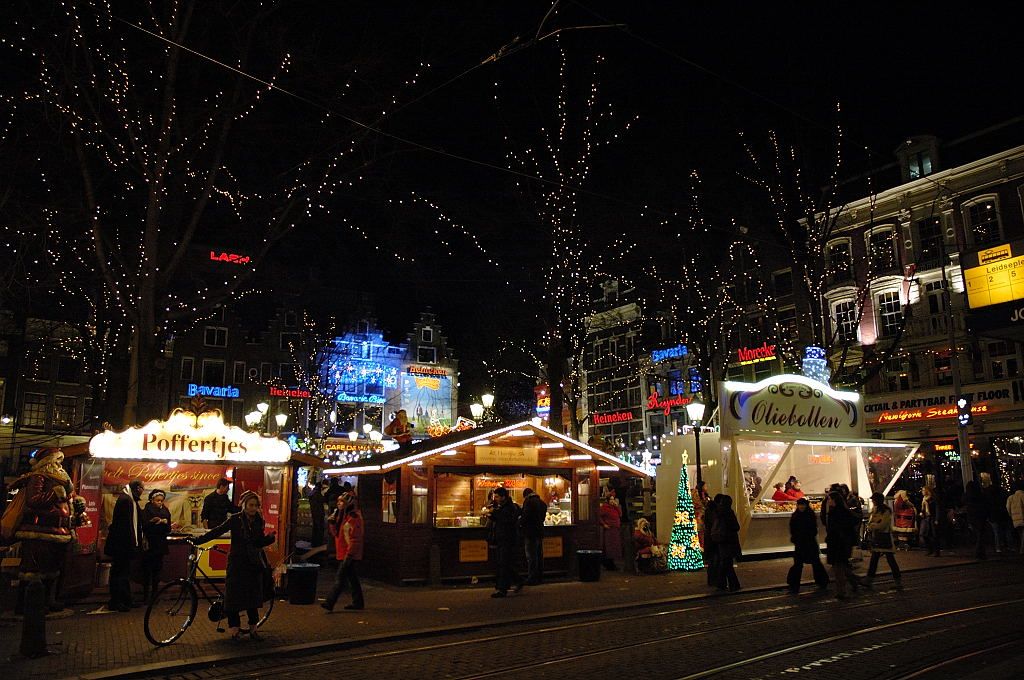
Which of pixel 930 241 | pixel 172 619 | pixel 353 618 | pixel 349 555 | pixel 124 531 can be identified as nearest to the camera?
pixel 172 619

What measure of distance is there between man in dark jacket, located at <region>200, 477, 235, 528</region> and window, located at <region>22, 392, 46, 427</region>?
1469 inches

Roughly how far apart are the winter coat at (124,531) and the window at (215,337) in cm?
4491

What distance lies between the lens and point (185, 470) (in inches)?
602

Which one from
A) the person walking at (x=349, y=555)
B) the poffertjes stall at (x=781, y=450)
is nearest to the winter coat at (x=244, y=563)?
the person walking at (x=349, y=555)

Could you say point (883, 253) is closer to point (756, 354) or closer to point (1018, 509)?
point (756, 354)

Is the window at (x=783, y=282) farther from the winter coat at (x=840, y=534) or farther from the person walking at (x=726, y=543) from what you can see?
the winter coat at (x=840, y=534)

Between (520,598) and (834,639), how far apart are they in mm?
5743

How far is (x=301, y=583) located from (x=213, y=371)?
45669 millimetres

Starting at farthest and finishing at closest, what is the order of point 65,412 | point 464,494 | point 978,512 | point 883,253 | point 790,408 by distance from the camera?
point 65,412 < point 883,253 < point 790,408 < point 978,512 < point 464,494

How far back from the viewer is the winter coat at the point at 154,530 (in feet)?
40.2

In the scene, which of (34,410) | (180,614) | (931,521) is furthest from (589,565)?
(34,410)

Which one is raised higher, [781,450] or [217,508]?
[781,450]

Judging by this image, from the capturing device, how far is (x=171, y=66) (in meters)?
14.9

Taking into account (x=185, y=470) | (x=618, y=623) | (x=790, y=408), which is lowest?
(x=618, y=623)
